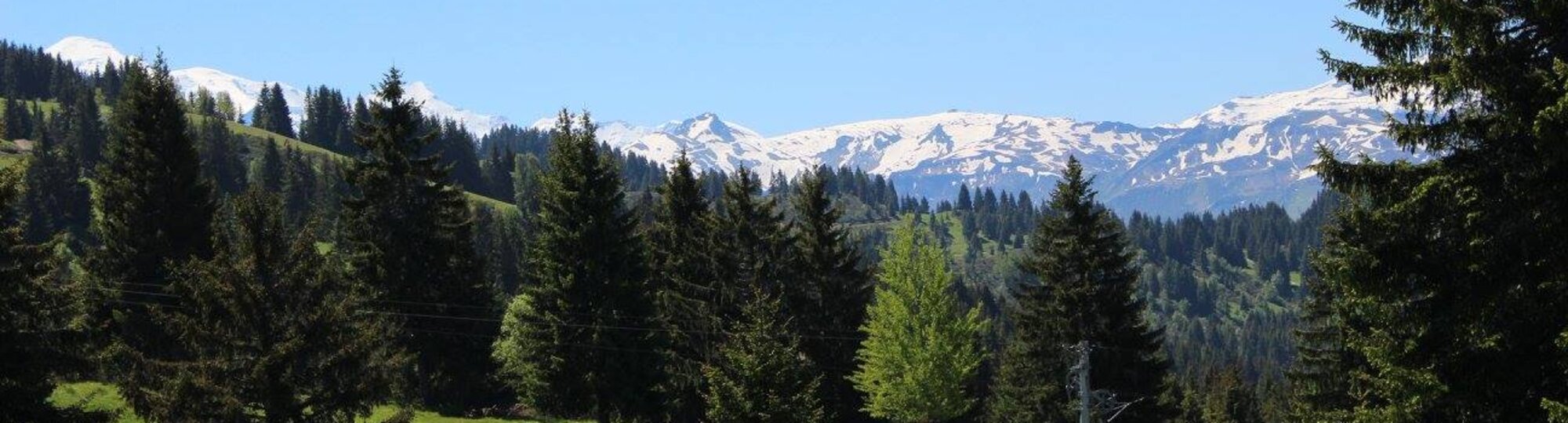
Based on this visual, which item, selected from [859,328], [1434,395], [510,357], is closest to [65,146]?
A: [510,357]

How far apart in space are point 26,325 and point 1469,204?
2520cm

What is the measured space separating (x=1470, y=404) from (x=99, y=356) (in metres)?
27.1

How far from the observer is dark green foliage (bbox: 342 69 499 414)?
48469 mm

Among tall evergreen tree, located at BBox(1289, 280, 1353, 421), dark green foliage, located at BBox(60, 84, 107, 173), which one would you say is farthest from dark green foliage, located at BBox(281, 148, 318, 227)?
tall evergreen tree, located at BBox(1289, 280, 1353, 421)

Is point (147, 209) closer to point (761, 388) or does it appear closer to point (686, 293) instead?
point (686, 293)

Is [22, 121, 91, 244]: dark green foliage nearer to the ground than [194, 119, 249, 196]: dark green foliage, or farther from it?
nearer to the ground

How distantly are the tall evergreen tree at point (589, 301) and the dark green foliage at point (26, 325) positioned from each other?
67.2 ft

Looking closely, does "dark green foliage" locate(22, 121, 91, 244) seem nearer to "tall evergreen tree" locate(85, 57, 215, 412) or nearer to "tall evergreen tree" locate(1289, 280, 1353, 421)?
"tall evergreen tree" locate(85, 57, 215, 412)

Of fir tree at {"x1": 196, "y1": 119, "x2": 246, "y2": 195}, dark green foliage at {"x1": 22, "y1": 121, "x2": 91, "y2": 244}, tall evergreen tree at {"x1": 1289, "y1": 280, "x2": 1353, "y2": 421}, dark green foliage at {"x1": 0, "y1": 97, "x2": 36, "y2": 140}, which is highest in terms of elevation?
dark green foliage at {"x1": 0, "y1": 97, "x2": 36, "y2": 140}

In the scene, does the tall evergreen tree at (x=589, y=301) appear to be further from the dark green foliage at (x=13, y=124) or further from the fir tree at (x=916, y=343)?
the dark green foliage at (x=13, y=124)

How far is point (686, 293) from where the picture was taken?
5081cm

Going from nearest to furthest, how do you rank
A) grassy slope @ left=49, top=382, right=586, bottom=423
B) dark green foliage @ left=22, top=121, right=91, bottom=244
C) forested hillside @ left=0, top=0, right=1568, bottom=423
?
forested hillside @ left=0, top=0, right=1568, bottom=423 → grassy slope @ left=49, top=382, right=586, bottom=423 → dark green foliage @ left=22, top=121, right=91, bottom=244

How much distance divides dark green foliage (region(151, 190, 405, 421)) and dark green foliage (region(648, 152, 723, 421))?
18.1 metres

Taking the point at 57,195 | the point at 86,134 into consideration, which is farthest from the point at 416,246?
the point at 86,134
